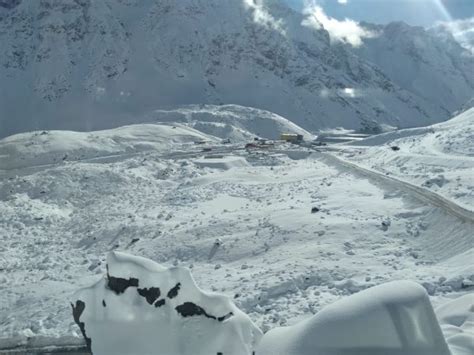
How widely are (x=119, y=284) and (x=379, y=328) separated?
4.82 m

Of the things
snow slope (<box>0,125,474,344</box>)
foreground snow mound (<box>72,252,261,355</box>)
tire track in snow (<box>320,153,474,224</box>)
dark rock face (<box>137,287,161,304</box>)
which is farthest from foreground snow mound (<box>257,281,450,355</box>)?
tire track in snow (<box>320,153,474,224</box>)

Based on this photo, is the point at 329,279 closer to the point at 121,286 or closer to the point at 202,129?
the point at 121,286

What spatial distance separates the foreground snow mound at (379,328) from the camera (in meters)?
6.83

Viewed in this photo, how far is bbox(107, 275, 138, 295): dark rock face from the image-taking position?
30.8 feet

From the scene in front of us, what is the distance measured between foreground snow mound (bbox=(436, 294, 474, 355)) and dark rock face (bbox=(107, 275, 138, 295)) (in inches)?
212

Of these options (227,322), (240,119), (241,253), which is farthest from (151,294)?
(240,119)

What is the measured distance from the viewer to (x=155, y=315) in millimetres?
9133

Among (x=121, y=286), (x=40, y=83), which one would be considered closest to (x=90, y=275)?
(x=121, y=286)

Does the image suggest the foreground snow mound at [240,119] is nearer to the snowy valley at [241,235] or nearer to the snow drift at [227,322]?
the snowy valley at [241,235]

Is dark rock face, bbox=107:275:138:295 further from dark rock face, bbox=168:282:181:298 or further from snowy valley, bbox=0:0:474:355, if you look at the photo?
dark rock face, bbox=168:282:181:298

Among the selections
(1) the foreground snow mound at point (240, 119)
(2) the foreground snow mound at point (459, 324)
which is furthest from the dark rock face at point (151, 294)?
(1) the foreground snow mound at point (240, 119)

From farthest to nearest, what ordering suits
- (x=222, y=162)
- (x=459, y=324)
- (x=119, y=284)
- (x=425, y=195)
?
(x=222, y=162)
(x=425, y=195)
(x=119, y=284)
(x=459, y=324)

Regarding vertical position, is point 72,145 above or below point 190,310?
below

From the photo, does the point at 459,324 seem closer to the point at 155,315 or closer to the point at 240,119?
the point at 155,315
